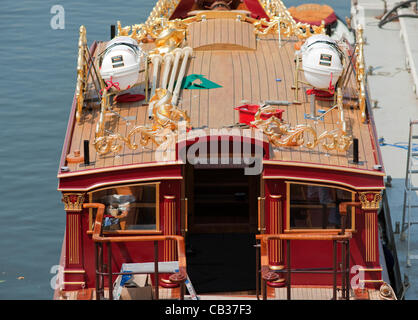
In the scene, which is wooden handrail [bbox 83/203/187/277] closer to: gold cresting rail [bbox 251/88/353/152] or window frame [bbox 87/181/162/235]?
window frame [bbox 87/181/162/235]

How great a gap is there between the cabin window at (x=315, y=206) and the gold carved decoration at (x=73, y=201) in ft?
10.6


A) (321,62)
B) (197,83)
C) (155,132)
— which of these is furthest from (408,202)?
(155,132)

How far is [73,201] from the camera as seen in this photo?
13078 mm

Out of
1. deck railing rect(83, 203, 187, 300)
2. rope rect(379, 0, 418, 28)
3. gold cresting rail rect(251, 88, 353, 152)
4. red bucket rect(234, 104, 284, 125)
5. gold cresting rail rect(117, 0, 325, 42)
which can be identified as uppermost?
rope rect(379, 0, 418, 28)

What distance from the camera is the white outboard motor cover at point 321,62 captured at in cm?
1485

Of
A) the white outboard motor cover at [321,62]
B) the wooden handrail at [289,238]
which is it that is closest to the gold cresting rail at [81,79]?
the white outboard motor cover at [321,62]

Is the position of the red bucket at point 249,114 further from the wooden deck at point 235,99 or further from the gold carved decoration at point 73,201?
the gold carved decoration at point 73,201

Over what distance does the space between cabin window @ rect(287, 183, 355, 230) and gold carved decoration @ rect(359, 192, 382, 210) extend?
18 cm

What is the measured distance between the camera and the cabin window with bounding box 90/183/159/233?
13.2m

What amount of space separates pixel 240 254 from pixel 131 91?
3.65 metres

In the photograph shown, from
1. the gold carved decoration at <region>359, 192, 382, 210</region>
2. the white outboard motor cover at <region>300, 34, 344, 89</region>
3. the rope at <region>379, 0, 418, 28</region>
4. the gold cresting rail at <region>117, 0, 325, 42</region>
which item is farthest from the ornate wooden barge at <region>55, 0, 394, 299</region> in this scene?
the rope at <region>379, 0, 418, 28</region>

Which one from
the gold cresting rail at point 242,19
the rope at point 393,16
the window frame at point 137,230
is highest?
the rope at point 393,16

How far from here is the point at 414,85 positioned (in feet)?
92.4
